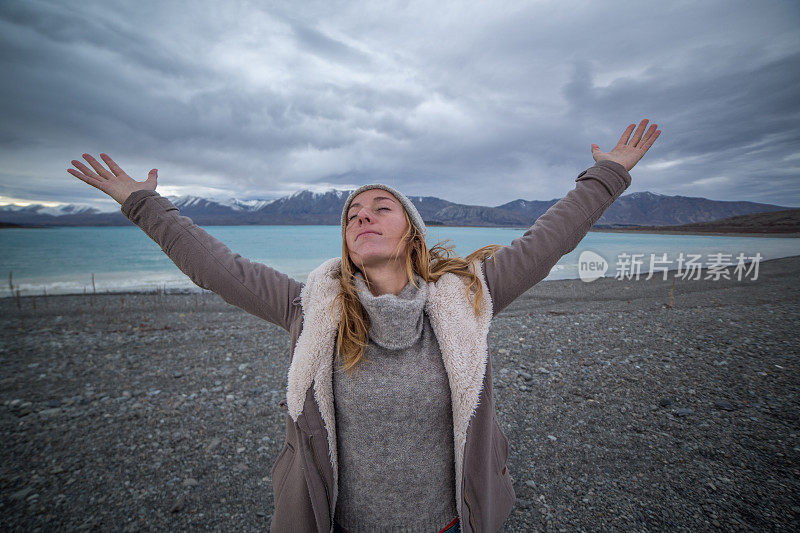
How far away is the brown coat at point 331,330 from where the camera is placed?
172cm

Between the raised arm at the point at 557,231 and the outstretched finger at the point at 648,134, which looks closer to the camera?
the raised arm at the point at 557,231

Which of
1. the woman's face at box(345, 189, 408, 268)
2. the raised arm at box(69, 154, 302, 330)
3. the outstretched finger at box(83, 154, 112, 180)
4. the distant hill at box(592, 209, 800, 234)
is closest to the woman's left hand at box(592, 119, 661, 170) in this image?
the woman's face at box(345, 189, 408, 268)

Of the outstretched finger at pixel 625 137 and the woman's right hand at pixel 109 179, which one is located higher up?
the outstretched finger at pixel 625 137

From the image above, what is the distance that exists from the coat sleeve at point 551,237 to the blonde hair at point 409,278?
121 millimetres

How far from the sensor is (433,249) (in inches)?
89.2

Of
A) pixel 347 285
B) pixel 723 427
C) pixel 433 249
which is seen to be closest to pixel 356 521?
pixel 347 285

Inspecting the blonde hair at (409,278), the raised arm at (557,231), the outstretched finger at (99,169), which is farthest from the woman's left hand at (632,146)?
the outstretched finger at (99,169)

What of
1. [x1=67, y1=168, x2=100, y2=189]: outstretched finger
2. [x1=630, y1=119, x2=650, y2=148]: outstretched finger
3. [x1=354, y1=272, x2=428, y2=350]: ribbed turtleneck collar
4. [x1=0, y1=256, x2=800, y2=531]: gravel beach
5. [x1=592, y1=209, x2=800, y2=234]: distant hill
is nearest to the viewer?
[x1=354, y1=272, x2=428, y2=350]: ribbed turtleneck collar

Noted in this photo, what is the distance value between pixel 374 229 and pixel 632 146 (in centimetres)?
175

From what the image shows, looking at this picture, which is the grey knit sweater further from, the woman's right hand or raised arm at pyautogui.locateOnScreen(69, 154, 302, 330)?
the woman's right hand

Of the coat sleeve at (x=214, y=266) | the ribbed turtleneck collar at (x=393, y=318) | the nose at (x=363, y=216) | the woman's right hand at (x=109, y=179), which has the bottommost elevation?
the ribbed turtleneck collar at (x=393, y=318)

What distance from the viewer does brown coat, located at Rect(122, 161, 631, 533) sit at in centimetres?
172

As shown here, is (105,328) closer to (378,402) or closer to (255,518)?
(255,518)

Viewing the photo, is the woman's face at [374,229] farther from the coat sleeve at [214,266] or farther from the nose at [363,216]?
the coat sleeve at [214,266]
